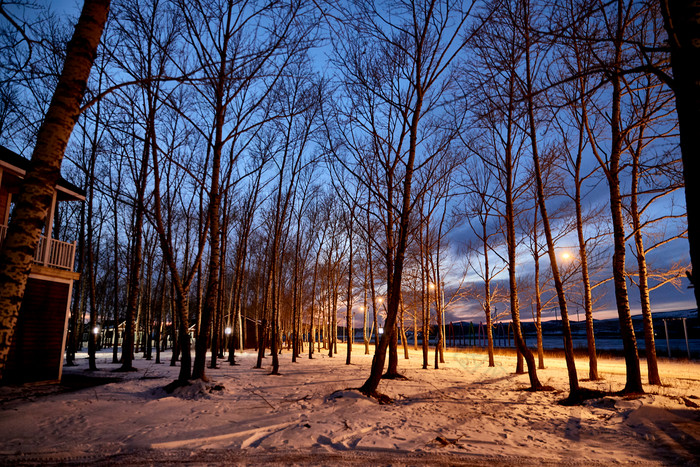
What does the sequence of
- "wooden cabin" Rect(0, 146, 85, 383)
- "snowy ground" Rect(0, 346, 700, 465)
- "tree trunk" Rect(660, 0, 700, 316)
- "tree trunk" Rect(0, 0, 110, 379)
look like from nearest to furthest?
"tree trunk" Rect(660, 0, 700, 316) → "tree trunk" Rect(0, 0, 110, 379) → "snowy ground" Rect(0, 346, 700, 465) → "wooden cabin" Rect(0, 146, 85, 383)

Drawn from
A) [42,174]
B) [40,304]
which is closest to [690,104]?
[42,174]

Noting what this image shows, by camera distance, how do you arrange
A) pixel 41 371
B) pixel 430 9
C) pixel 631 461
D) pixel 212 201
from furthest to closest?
pixel 41 371 → pixel 212 201 → pixel 430 9 → pixel 631 461

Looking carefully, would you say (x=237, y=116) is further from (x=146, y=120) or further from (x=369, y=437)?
(x=369, y=437)

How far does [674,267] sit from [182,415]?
15.1m

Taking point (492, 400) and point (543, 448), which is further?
point (492, 400)

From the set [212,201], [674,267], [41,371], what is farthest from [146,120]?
[674,267]

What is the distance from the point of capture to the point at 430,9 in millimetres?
8484

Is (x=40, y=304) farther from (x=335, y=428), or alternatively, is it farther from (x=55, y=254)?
(x=335, y=428)

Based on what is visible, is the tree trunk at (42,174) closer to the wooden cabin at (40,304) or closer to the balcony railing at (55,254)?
the wooden cabin at (40,304)

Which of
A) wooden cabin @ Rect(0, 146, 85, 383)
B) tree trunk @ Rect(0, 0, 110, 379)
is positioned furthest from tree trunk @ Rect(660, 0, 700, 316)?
wooden cabin @ Rect(0, 146, 85, 383)

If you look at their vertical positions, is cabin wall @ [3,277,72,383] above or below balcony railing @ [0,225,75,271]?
below

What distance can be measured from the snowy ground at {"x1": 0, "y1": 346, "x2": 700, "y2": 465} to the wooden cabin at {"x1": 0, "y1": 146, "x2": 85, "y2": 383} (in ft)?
5.71

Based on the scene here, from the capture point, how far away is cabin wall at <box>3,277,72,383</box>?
416 inches

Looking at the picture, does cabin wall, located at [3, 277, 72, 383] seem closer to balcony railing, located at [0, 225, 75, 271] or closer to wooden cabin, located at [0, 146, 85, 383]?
wooden cabin, located at [0, 146, 85, 383]
